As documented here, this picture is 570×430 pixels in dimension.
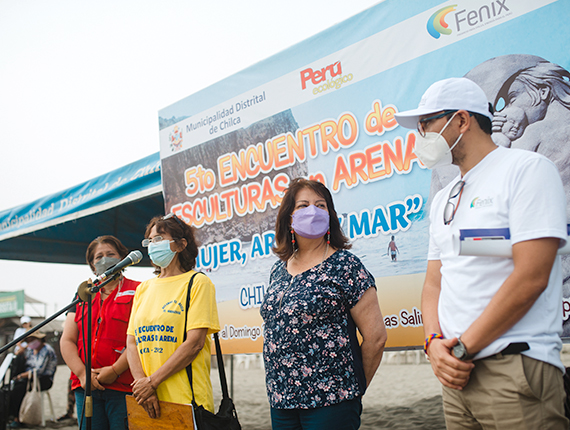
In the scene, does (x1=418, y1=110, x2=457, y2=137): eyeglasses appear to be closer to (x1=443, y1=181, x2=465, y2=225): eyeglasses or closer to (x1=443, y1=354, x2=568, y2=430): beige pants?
(x1=443, y1=181, x2=465, y2=225): eyeglasses

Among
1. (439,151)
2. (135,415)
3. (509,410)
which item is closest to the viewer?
(509,410)

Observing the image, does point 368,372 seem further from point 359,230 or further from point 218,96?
point 218,96

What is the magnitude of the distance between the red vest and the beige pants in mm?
2035

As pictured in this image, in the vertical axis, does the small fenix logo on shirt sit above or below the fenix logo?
below

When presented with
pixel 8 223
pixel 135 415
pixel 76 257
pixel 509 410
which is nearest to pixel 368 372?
pixel 509 410

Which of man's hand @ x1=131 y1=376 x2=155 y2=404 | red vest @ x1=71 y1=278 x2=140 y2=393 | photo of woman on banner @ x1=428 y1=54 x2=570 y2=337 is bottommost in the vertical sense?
man's hand @ x1=131 y1=376 x2=155 y2=404

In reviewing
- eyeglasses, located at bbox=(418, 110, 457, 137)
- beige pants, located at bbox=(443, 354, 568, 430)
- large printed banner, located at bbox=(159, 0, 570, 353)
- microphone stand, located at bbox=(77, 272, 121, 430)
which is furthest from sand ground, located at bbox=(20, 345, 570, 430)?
eyeglasses, located at bbox=(418, 110, 457, 137)

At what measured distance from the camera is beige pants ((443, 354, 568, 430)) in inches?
49.1

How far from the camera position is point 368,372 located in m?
1.99

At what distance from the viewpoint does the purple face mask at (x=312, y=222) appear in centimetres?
213

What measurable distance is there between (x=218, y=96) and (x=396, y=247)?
2.06m

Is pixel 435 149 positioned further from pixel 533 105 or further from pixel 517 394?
pixel 533 105

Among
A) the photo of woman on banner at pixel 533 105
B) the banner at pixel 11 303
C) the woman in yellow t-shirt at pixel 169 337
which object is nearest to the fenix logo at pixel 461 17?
the photo of woman on banner at pixel 533 105

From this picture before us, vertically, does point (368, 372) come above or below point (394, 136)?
below
